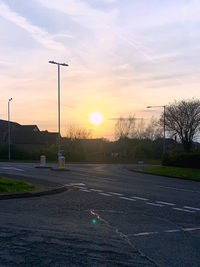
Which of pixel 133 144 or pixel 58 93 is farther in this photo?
pixel 133 144

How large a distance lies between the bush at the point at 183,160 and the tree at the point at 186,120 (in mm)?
24159

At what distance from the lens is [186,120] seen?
195 ft

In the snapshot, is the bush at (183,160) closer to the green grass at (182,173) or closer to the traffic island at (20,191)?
the green grass at (182,173)

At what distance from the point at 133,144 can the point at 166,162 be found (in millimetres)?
33040

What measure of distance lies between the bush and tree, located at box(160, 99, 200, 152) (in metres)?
24.2

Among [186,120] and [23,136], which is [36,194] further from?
[23,136]

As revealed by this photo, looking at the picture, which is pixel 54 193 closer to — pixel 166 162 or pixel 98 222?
pixel 98 222

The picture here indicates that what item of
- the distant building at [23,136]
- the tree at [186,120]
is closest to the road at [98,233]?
the tree at [186,120]

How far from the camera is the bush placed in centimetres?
3198

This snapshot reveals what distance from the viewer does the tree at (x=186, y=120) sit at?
58.9 meters

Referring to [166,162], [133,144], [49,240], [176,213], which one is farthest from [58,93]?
[133,144]

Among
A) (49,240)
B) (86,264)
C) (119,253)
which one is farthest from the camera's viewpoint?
(49,240)

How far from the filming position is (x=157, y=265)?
18.6ft

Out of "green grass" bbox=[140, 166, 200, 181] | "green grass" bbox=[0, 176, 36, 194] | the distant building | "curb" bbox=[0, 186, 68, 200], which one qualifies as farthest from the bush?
the distant building
